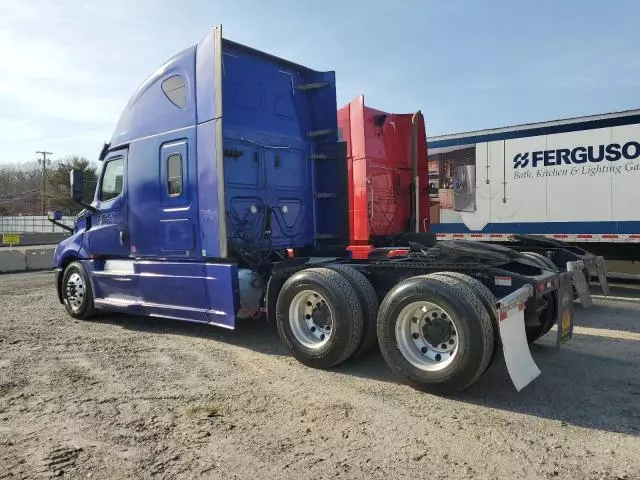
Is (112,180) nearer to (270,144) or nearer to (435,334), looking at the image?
(270,144)

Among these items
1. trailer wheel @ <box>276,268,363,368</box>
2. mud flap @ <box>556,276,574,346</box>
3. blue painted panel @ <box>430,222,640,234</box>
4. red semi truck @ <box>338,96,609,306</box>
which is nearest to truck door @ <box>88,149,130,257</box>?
trailer wheel @ <box>276,268,363,368</box>

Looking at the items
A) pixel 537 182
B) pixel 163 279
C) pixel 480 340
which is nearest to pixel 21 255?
pixel 163 279

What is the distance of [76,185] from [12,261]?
11582mm

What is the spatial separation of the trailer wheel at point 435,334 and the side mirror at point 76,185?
5364mm

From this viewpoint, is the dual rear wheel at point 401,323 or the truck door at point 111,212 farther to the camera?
the truck door at point 111,212

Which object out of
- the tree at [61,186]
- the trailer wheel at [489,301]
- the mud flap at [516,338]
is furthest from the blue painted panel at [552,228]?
the tree at [61,186]

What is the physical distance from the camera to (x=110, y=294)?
→ 784 centimetres

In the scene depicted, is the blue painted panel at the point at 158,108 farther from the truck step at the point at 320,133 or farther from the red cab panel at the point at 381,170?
the red cab panel at the point at 381,170

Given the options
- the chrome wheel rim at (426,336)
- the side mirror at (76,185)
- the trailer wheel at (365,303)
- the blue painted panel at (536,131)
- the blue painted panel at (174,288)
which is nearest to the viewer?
the chrome wheel rim at (426,336)

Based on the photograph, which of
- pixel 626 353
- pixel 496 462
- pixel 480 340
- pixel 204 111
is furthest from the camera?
pixel 204 111

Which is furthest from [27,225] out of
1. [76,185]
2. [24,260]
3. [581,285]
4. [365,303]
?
[581,285]

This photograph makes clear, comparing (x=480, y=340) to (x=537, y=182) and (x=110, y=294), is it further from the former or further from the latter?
(x=537, y=182)

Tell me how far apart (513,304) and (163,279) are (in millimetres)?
4461

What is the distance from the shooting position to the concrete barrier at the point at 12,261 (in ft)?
56.1
